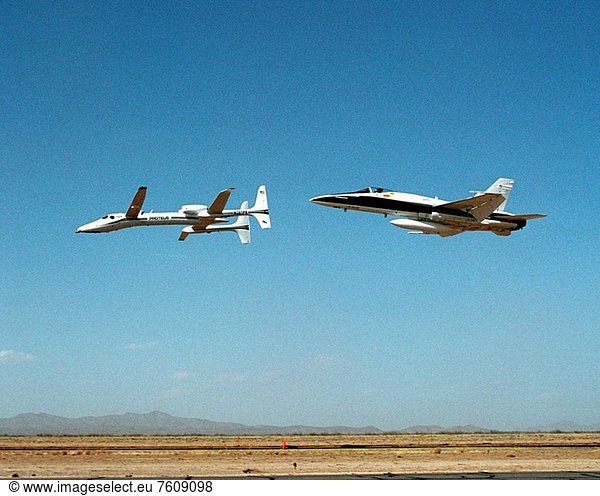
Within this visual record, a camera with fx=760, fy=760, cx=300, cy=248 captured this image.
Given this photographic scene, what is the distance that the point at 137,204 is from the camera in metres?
57.4

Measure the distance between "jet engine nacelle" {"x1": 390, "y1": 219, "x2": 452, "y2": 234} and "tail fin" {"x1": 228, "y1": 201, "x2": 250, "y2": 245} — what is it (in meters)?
14.1

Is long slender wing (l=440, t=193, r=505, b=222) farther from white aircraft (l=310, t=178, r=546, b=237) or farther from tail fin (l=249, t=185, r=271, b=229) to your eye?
tail fin (l=249, t=185, r=271, b=229)

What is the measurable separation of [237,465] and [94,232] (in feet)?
79.6

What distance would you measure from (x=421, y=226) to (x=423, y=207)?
158cm

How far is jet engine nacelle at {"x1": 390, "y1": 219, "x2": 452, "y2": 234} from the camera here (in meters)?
55.7

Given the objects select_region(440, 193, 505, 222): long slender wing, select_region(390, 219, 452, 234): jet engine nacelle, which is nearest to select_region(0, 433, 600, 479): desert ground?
select_region(390, 219, 452, 234): jet engine nacelle

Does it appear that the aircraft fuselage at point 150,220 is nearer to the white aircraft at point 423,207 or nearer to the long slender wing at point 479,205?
the white aircraft at point 423,207

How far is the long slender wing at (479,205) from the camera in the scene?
56.4 m

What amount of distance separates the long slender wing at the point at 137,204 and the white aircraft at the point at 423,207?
12.5 m
